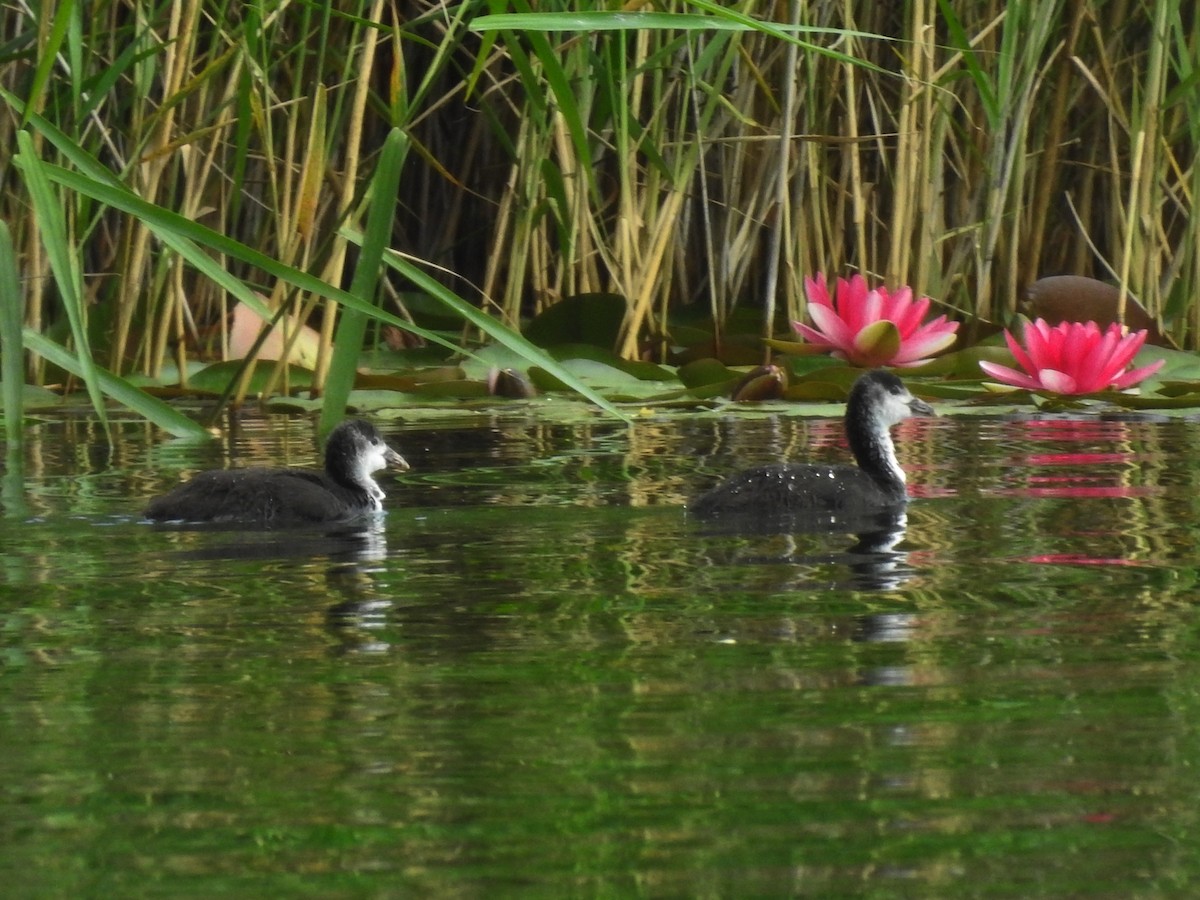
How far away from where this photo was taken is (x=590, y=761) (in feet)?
8.25

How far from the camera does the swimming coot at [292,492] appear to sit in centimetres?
485

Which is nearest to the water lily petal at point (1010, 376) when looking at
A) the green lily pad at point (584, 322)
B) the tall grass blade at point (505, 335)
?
the green lily pad at point (584, 322)

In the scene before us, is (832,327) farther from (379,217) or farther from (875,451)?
(379,217)

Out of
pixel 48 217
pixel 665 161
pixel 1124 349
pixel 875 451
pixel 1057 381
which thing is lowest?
pixel 875 451

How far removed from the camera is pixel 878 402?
5883 millimetres

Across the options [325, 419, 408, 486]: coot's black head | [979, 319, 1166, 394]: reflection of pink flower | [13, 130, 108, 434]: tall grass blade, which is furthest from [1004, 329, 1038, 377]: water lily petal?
[13, 130, 108, 434]: tall grass blade

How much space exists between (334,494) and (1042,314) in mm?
3315

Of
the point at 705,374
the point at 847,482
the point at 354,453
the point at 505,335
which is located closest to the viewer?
the point at 505,335

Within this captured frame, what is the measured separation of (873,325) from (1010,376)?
46cm

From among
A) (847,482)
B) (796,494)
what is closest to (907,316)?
(847,482)

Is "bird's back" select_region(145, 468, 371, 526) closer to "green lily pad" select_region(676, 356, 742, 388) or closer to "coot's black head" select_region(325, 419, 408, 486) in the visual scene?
"coot's black head" select_region(325, 419, 408, 486)

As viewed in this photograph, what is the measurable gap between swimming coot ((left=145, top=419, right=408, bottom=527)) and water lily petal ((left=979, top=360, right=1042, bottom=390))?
7.53 feet

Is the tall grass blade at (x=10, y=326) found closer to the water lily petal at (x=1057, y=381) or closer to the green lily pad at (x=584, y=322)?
the green lily pad at (x=584, y=322)

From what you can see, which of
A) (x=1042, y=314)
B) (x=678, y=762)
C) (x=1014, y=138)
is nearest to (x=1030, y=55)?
(x=1014, y=138)
